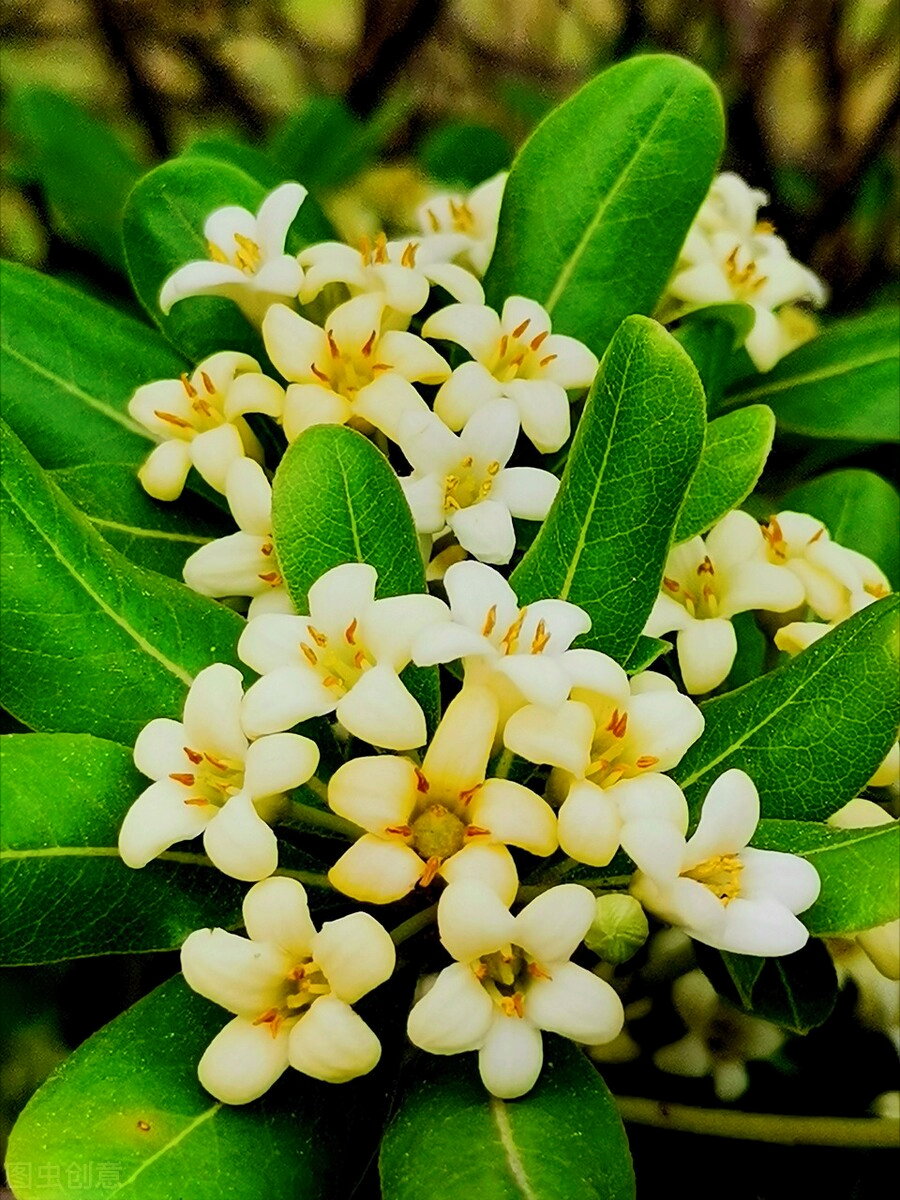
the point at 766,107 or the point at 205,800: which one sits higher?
the point at 766,107

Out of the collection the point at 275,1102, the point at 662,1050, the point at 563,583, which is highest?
the point at 563,583

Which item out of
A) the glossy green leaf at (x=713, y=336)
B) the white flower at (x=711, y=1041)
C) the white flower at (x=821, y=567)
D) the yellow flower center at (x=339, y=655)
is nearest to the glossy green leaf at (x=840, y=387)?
the glossy green leaf at (x=713, y=336)

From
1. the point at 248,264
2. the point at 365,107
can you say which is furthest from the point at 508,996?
the point at 365,107

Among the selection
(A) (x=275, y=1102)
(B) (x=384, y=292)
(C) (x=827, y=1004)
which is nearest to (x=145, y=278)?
(B) (x=384, y=292)

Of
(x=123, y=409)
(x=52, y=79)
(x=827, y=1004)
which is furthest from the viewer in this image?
(x=52, y=79)

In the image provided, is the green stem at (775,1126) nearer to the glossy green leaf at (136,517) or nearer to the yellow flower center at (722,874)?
the yellow flower center at (722,874)

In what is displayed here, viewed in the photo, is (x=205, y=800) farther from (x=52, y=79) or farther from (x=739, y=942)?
(x=52, y=79)
